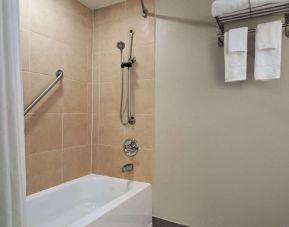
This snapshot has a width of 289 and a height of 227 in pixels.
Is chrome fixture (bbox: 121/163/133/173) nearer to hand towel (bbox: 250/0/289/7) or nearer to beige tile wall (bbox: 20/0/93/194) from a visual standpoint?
beige tile wall (bbox: 20/0/93/194)

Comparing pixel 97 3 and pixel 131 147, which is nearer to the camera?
pixel 131 147

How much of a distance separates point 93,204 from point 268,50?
198 centimetres

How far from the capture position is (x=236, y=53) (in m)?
1.43

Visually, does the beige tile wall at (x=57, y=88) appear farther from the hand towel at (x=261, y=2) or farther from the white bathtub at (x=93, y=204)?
the hand towel at (x=261, y=2)

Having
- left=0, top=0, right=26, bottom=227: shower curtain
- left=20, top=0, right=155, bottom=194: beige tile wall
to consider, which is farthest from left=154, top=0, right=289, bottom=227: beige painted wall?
left=0, top=0, right=26, bottom=227: shower curtain

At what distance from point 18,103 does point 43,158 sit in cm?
116

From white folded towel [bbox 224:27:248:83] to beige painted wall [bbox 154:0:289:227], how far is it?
18 cm

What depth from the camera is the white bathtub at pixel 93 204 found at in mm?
1440

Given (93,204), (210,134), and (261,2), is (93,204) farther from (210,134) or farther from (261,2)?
(261,2)

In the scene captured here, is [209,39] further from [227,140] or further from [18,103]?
[18,103]

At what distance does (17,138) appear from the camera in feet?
2.49

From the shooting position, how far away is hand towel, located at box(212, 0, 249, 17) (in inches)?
53.5

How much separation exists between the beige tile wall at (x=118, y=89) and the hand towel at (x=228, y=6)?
0.66 metres

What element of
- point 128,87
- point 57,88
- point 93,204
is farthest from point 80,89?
point 93,204
